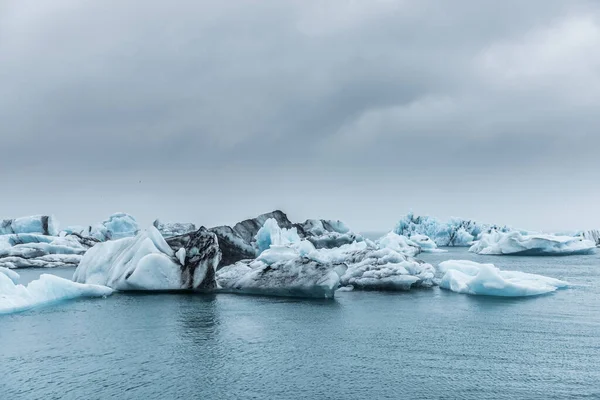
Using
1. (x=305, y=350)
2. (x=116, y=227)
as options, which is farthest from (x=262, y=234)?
(x=116, y=227)

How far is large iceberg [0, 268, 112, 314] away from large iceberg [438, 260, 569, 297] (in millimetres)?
17890

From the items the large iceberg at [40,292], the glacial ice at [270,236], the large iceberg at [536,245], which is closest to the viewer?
the large iceberg at [40,292]

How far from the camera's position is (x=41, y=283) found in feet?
77.6

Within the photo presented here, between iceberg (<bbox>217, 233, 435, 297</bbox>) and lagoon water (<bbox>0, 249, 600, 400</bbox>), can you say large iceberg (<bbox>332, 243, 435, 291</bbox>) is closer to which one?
iceberg (<bbox>217, 233, 435, 297</bbox>)

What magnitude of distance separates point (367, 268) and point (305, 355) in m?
15.8

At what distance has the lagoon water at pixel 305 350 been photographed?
458 inches

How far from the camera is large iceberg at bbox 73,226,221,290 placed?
90.1ft

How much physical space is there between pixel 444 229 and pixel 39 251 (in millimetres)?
52262

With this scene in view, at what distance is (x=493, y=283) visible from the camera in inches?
997

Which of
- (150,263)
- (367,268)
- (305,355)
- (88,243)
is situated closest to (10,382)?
(305,355)

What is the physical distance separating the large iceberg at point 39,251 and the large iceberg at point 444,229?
44.0 meters

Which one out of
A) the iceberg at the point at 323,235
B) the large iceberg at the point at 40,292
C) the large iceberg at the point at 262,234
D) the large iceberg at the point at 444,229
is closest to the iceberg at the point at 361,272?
the large iceberg at the point at 40,292

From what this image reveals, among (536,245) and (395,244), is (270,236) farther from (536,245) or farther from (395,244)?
(536,245)

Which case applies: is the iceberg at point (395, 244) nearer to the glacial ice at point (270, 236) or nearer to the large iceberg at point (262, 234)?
the large iceberg at point (262, 234)
